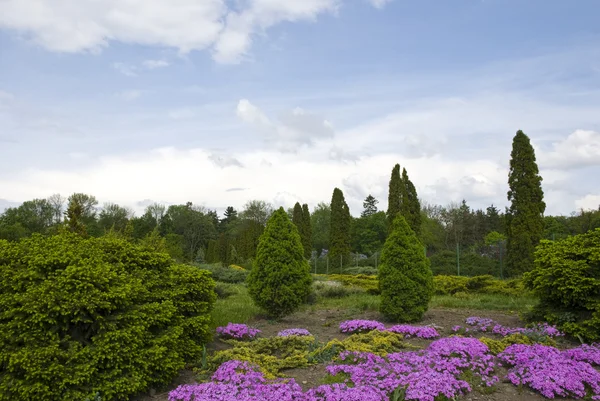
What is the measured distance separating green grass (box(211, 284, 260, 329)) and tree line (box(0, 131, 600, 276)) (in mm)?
2499

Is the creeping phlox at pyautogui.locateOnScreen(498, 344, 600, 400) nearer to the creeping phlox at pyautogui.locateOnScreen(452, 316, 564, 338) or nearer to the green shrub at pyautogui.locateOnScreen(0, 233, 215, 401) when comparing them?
the creeping phlox at pyautogui.locateOnScreen(452, 316, 564, 338)

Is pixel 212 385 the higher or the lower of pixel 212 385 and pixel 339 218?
the lower

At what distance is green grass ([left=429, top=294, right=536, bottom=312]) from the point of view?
1008 cm

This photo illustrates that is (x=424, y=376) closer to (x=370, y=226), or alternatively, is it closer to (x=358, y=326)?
(x=358, y=326)

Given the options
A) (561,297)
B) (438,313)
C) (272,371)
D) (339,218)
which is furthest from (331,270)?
(272,371)

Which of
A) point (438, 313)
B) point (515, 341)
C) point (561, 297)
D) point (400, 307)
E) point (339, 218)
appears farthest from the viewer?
point (339, 218)

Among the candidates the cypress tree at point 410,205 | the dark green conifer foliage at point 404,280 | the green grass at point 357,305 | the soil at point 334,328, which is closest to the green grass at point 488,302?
the green grass at point 357,305

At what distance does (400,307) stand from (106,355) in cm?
553

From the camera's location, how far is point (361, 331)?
7707 mm

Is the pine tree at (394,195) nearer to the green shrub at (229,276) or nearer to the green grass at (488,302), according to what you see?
the green shrub at (229,276)

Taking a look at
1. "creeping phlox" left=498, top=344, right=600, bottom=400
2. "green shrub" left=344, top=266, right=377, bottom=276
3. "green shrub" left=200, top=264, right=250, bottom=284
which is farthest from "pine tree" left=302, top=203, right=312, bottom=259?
"creeping phlox" left=498, top=344, right=600, bottom=400

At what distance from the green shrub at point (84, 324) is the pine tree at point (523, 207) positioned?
16.1 meters

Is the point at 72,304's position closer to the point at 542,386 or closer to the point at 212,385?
the point at 212,385

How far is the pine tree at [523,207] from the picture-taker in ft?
58.8
